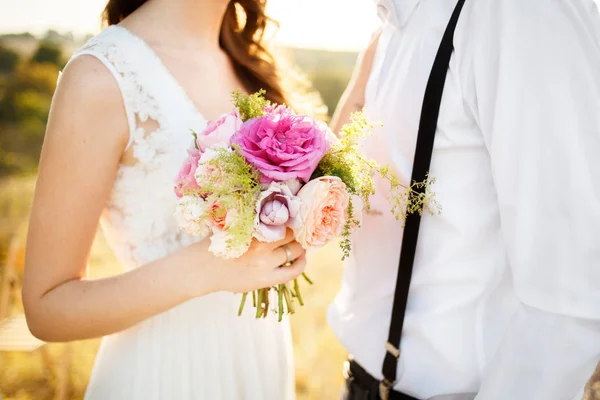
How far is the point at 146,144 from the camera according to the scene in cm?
165

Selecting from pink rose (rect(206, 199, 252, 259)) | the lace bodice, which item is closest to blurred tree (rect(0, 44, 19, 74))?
the lace bodice

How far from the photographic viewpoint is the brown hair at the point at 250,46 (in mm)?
2262

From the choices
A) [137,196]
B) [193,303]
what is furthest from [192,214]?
[193,303]

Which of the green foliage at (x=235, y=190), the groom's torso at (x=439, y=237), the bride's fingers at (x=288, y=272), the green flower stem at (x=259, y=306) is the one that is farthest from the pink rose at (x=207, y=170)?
the groom's torso at (x=439, y=237)

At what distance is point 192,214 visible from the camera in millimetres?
1204

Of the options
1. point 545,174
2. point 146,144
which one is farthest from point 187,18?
point 545,174

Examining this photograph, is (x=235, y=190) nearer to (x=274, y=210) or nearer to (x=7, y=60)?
(x=274, y=210)

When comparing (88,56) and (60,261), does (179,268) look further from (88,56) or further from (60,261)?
(88,56)

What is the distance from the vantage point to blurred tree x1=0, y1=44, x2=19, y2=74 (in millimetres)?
8898

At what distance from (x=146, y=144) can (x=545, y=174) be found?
126cm

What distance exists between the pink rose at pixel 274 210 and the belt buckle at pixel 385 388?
0.71 metres

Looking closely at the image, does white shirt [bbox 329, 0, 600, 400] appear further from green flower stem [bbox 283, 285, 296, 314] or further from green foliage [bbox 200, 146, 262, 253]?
green foliage [bbox 200, 146, 262, 253]

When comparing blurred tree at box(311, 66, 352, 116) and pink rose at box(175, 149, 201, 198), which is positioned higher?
pink rose at box(175, 149, 201, 198)

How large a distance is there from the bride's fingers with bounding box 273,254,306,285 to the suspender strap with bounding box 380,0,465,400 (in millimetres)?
323
